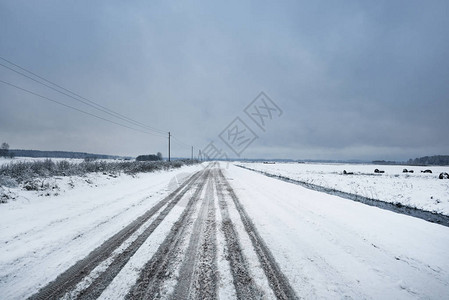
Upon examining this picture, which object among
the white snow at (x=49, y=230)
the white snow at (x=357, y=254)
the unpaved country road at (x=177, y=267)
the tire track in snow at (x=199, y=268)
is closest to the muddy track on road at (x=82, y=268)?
the unpaved country road at (x=177, y=267)

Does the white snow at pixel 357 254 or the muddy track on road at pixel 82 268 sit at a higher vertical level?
the muddy track on road at pixel 82 268

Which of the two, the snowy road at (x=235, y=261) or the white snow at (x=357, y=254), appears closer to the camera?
the snowy road at (x=235, y=261)

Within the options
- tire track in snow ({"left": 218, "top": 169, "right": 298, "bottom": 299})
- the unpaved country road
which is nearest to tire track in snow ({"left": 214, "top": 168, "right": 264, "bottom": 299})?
the unpaved country road

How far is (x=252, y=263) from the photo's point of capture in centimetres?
323

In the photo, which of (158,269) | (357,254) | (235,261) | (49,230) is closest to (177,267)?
(158,269)

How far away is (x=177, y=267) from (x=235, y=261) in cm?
99

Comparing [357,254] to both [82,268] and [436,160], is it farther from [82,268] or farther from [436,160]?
[436,160]

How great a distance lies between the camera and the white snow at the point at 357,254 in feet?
9.04

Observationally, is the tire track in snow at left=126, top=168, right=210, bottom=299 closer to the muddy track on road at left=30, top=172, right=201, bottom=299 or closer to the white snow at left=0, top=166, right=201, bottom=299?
the muddy track on road at left=30, top=172, right=201, bottom=299

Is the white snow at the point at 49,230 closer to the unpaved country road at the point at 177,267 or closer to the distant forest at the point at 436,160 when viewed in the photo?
the unpaved country road at the point at 177,267

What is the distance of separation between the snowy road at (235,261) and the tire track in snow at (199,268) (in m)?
0.02

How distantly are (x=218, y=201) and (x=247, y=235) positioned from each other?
3731 millimetres

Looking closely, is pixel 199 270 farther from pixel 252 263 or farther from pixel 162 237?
pixel 162 237

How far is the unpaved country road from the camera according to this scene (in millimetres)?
2447
